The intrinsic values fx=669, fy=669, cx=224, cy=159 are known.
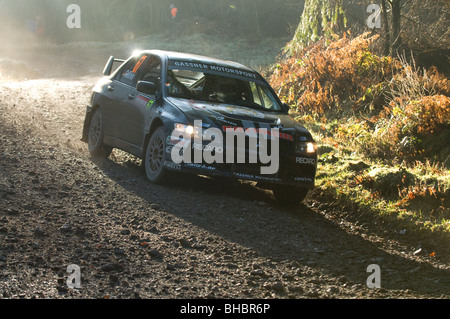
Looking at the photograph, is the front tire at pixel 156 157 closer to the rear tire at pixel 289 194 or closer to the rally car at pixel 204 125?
the rally car at pixel 204 125

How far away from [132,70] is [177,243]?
4.56m

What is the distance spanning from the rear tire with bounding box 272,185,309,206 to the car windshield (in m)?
1.18

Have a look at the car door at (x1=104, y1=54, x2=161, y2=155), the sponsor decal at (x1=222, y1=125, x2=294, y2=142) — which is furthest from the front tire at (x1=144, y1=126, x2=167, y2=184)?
the sponsor decal at (x1=222, y1=125, x2=294, y2=142)

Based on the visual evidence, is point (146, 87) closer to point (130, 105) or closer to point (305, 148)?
point (130, 105)

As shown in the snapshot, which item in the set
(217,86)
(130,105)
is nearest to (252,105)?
(217,86)

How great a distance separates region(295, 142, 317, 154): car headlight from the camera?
7883mm

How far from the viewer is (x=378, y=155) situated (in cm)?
999

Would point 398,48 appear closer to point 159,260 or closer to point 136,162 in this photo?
point 136,162

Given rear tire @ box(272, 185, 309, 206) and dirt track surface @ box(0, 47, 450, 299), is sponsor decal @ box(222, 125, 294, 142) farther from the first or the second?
dirt track surface @ box(0, 47, 450, 299)

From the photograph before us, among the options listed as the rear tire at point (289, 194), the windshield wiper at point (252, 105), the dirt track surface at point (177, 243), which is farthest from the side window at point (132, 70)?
the rear tire at point (289, 194)

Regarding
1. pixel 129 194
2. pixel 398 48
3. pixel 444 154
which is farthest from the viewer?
pixel 398 48

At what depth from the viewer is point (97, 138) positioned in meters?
10.1
